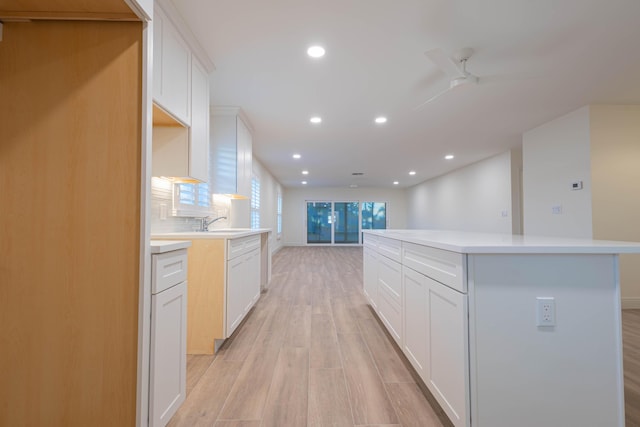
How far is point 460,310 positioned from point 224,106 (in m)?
3.34

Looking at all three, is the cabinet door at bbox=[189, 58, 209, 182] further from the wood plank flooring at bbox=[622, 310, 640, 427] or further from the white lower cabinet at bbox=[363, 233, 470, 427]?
the wood plank flooring at bbox=[622, 310, 640, 427]

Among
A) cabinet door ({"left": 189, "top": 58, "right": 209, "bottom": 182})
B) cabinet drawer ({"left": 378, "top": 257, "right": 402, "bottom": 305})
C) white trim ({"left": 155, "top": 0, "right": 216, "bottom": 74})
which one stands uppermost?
white trim ({"left": 155, "top": 0, "right": 216, "bottom": 74})

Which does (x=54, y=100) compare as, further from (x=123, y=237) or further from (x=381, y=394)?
(x=381, y=394)

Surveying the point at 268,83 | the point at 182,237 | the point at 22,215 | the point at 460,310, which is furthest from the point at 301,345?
the point at 268,83

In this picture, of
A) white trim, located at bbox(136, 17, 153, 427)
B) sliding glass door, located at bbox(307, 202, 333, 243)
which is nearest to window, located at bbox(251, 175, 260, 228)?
white trim, located at bbox(136, 17, 153, 427)

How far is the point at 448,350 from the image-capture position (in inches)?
52.9

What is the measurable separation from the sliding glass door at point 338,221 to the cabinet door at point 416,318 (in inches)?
380

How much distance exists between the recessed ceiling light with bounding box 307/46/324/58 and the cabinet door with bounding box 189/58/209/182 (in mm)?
935

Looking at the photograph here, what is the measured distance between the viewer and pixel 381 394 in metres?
1.69

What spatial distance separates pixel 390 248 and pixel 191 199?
2.02m

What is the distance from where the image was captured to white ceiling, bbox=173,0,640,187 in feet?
6.25

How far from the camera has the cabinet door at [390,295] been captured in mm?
2139

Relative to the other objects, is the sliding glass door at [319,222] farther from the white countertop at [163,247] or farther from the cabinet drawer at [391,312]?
the white countertop at [163,247]

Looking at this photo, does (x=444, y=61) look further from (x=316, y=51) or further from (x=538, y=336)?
(x=538, y=336)
